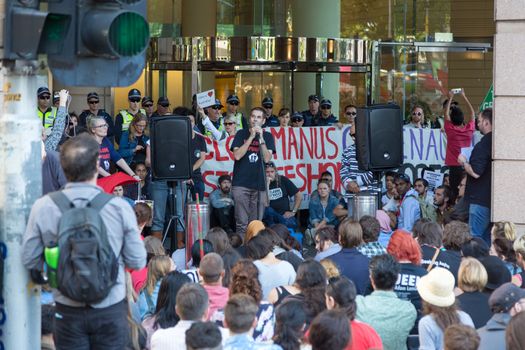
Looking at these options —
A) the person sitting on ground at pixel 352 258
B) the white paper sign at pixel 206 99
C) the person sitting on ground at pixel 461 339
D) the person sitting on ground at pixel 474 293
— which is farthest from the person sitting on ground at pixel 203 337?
the white paper sign at pixel 206 99

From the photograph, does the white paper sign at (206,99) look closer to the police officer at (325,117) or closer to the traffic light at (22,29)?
the police officer at (325,117)

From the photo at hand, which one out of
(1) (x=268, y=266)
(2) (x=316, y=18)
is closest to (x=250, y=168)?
(1) (x=268, y=266)

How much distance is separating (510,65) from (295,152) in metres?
5.69

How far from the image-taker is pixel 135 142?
15008mm

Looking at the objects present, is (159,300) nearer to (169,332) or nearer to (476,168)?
(169,332)

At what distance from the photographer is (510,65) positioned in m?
11.2

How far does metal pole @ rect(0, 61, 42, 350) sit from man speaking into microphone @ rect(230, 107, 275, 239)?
28.1ft

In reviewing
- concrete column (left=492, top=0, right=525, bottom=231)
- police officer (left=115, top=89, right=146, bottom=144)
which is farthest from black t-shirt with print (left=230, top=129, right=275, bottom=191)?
concrete column (left=492, top=0, right=525, bottom=231)

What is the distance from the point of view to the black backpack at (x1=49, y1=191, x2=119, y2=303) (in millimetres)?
5242

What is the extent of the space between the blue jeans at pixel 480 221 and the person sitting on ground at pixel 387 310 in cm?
453

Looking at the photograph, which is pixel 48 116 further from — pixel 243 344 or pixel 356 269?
pixel 243 344

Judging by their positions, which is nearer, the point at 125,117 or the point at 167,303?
the point at 167,303

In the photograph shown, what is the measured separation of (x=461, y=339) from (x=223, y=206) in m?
8.98

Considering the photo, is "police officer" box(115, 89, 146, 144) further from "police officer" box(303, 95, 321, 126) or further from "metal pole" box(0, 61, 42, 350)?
"metal pole" box(0, 61, 42, 350)
